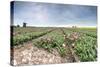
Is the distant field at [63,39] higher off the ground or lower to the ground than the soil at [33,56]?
higher

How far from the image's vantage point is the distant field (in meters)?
2.47

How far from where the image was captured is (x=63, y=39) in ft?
8.63

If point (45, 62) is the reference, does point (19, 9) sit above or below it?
above

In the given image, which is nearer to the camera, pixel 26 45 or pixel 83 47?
pixel 26 45

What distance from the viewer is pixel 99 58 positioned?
2.76 m

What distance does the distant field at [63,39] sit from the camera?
8.12 ft

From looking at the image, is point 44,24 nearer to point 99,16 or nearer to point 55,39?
point 55,39

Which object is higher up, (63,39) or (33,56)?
(63,39)

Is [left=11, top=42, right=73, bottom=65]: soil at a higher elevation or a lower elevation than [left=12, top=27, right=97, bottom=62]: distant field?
lower

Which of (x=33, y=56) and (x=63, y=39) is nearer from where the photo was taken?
(x=33, y=56)

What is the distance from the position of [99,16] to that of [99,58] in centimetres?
60
